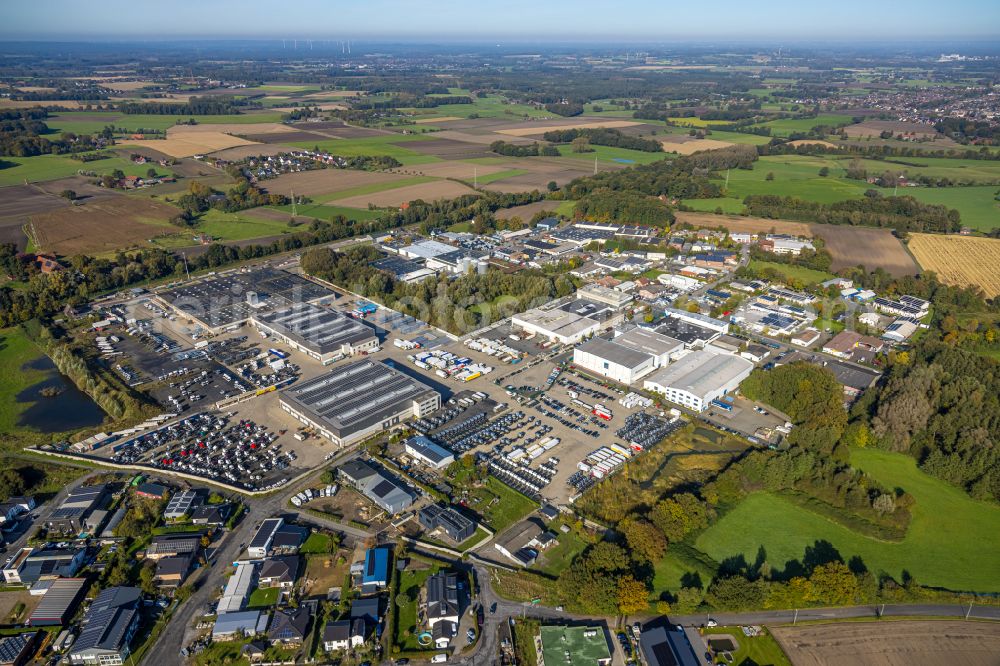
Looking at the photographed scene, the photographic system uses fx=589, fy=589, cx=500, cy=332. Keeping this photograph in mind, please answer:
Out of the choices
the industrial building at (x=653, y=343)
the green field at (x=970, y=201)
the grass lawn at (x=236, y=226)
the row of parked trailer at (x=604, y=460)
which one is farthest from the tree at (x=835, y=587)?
the green field at (x=970, y=201)

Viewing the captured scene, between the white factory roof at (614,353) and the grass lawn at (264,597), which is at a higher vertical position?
the white factory roof at (614,353)

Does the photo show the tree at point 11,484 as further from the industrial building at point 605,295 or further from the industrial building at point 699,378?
the industrial building at point 605,295

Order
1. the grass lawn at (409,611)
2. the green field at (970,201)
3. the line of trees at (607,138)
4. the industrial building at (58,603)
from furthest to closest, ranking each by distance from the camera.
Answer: the line of trees at (607,138) < the green field at (970,201) < the industrial building at (58,603) < the grass lawn at (409,611)

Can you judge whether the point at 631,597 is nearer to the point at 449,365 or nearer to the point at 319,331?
the point at 449,365

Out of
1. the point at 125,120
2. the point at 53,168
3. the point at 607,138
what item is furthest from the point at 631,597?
the point at 125,120

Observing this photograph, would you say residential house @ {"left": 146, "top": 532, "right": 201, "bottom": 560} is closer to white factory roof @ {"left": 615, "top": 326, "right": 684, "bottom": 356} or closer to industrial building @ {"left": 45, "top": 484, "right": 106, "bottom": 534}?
industrial building @ {"left": 45, "top": 484, "right": 106, "bottom": 534}

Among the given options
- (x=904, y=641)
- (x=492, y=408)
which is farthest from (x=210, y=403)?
(x=904, y=641)

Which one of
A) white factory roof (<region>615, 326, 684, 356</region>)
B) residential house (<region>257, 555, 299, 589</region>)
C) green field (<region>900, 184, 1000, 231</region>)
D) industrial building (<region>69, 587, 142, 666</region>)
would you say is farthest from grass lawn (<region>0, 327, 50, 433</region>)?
green field (<region>900, 184, 1000, 231</region>)

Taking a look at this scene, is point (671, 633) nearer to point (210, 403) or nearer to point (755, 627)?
point (755, 627)
